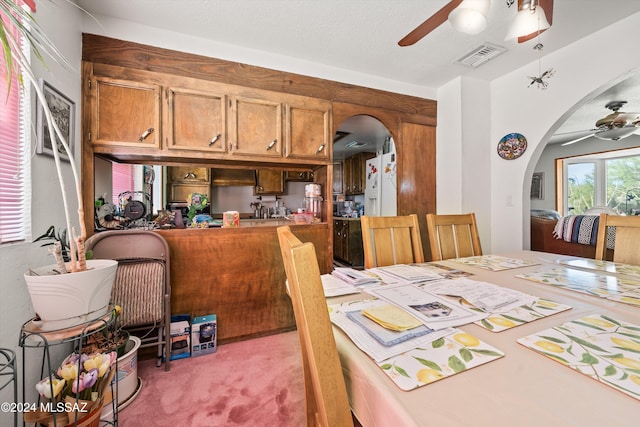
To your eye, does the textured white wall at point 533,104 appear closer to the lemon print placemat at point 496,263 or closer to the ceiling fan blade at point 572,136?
the lemon print placemat at point 496,263

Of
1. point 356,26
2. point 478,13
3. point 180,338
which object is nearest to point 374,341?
point 478,13

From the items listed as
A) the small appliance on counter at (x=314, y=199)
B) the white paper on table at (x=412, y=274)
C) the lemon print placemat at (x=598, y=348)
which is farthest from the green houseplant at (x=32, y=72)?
the small appliance on counter at (x=314, y=199)

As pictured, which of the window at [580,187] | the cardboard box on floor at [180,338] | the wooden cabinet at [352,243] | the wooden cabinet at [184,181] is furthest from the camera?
the window at [580,187]

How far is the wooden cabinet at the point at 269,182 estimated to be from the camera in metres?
4.25

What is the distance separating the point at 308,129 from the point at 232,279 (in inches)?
58.1

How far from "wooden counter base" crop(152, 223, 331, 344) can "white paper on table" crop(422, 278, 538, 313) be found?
1.38 m

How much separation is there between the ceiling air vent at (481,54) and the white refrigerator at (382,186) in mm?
1255

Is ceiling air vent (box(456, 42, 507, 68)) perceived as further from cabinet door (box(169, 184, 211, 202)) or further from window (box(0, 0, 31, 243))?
cabinet door (box(169, 184, 211, 202))

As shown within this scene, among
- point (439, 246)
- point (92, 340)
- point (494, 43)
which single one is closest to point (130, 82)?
point (92, 340)

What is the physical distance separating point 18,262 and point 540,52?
156 inches

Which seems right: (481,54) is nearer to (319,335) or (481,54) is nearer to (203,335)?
(319,335)

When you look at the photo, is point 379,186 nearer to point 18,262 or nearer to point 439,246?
point 439,246

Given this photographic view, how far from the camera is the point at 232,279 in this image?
6.72 feet

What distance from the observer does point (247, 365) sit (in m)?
1.75
